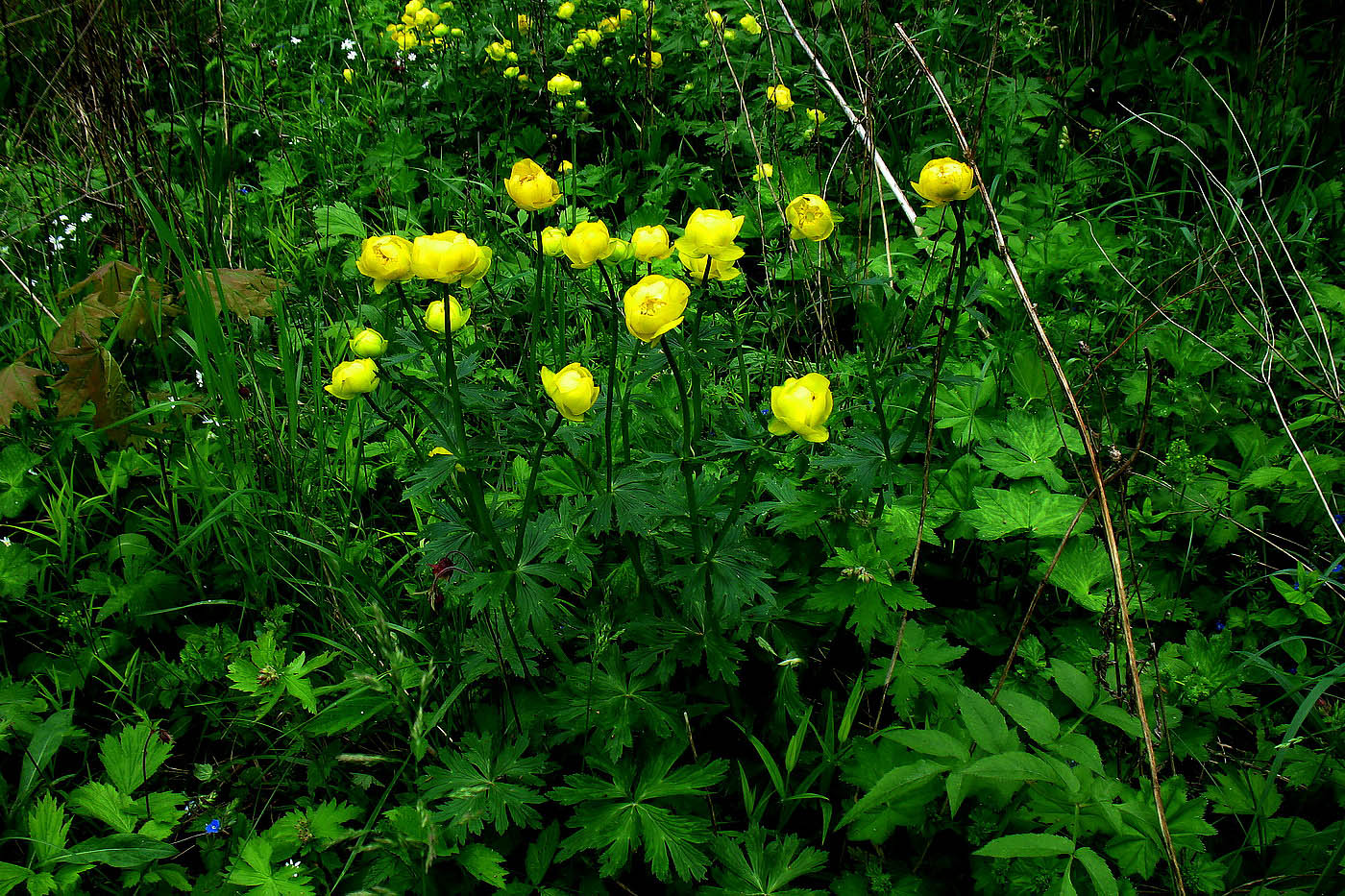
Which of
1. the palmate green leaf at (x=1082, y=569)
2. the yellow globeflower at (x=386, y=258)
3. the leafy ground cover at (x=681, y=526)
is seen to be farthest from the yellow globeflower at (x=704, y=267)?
the palmate green leaf at (x=1082, y=569)

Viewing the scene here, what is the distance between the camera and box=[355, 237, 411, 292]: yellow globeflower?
1.18 meters

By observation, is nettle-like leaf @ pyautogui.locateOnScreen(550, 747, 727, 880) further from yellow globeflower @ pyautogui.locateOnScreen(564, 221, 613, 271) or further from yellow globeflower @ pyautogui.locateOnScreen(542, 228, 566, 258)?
yellow globeflower @ pyautogui.locateOnScreen(542, 228, 566, 258)

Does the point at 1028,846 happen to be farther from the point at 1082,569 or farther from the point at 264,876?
the point at 264,876

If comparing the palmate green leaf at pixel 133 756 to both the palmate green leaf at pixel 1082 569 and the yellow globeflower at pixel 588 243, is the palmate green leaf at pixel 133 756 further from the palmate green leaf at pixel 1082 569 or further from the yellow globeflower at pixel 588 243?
the palmate green leaf at pixel 1082 569

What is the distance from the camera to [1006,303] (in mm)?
2232

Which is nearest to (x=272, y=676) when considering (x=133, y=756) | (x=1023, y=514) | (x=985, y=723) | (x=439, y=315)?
(x=133, y=756)

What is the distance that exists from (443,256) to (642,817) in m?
0.85

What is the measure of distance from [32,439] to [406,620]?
104cm

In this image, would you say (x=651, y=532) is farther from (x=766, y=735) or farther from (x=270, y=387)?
(x=270, y=387)

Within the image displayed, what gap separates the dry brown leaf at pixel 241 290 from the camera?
6.20ft

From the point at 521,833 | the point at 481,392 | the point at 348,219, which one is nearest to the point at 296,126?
the point at 348,219

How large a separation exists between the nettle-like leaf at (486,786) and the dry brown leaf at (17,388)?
119cm

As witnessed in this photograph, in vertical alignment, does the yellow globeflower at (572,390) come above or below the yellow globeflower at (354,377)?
above

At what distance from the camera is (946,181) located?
49.8 inches
